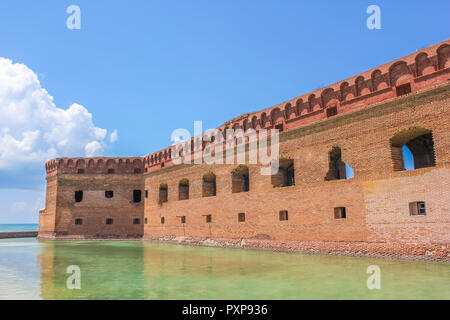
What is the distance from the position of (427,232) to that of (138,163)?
21.2 metres

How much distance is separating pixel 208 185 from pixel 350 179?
914cm

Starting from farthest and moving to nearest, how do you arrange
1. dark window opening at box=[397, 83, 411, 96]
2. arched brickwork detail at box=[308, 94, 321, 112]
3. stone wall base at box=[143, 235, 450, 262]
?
arched brickwork detail at box=[308, 94, 321, 112] < dark window opening at box=[397, 83, 411, 96] < stone wall base at box=[143, 235, 450, 262]

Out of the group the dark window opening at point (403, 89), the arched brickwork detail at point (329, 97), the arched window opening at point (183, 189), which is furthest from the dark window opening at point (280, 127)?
the arched window opening at point (183, 189)

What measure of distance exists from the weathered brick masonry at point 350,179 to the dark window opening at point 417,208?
27mm

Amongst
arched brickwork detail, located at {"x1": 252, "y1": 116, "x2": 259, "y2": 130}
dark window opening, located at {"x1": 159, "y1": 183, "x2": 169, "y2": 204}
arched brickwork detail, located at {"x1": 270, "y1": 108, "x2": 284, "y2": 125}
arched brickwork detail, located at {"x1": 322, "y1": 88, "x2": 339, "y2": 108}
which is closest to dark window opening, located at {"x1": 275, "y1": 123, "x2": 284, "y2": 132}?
arched brickwork detail, located at {"x1": 270, "y1": 108, "x2": 284, "y2": 125}

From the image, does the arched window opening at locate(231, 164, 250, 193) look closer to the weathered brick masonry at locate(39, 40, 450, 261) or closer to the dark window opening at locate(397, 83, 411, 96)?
the weathered brick masonry at locate(39, 40, 450, 261)

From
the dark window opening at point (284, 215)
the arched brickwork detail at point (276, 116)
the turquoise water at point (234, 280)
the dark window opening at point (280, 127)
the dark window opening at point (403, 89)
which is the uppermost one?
the arched brickwork detail at point (276, 116)

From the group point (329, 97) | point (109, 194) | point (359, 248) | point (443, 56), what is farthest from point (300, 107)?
point (109, 194)

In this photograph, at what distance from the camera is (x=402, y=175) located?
11352mm

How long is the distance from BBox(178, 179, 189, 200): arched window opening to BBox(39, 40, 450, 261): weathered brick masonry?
0.61 m

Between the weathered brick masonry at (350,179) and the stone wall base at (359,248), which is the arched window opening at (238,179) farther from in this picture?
the stone wall base at (359,248)

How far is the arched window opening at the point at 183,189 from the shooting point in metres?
22.2

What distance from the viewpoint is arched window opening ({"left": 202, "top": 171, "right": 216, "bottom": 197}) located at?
1990cm
